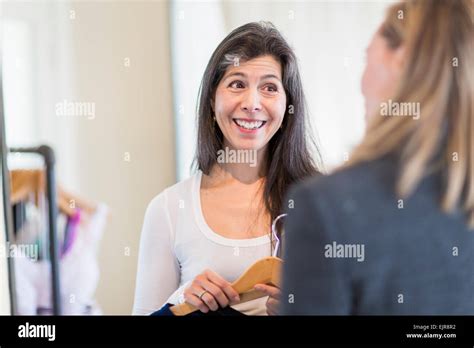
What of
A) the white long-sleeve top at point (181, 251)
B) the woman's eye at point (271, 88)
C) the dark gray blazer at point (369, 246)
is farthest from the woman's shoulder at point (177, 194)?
the dark gray blazer at point (369, 246)

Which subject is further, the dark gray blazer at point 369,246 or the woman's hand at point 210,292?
the woman's hand at point 210,292

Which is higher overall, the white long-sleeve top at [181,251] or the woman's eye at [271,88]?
the woman's eye at [271,88]

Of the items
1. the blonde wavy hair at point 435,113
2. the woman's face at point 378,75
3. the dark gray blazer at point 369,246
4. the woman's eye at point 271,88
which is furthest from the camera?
the woman's eye at point 271,88

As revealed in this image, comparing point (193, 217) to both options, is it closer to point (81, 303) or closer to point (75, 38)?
point (81, 303)

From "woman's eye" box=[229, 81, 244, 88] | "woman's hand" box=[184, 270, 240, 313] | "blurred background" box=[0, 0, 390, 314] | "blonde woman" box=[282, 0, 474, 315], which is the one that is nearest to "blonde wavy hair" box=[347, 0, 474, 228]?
"blonde woman" box=[282, 0, 474, 315]

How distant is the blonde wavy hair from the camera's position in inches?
42.6

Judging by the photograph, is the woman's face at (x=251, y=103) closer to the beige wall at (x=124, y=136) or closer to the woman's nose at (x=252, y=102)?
the woman's nose at (x=252, y=102)

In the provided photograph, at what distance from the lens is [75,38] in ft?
4.57

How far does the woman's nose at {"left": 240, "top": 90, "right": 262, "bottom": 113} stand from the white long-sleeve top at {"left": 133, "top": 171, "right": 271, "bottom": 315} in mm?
178

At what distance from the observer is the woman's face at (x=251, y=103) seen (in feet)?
4.33

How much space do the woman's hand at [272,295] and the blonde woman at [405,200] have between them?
0.65 feet

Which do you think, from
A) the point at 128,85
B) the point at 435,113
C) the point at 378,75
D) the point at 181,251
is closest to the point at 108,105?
the point at 128,85

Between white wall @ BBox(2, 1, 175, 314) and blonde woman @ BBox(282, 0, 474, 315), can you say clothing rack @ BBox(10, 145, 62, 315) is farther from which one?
blonde woman @ BBox(282, 0, 474, 315)
